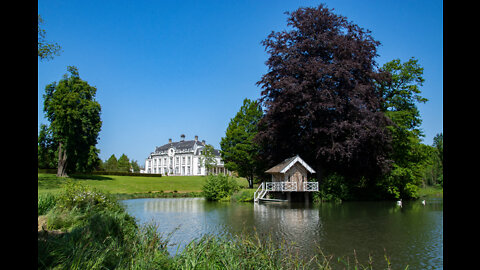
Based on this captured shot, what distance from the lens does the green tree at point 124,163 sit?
3059 inches

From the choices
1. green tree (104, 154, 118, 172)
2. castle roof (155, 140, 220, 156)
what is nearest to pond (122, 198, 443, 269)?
green tree (104, 154, 118, 172)

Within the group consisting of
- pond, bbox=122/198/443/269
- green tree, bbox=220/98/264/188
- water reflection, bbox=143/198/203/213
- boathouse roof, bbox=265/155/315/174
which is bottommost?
water reflection, bbox=143/198/203/213

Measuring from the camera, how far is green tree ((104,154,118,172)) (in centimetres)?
7314

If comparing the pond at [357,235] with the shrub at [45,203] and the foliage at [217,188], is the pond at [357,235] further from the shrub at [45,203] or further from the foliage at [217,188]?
the foliage at [217,188]

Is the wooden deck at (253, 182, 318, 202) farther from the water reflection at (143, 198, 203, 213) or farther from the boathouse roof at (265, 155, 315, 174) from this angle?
the water reflection at (143, 198, 203, 213)

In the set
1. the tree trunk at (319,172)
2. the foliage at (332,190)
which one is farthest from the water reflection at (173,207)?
Result: the tree trunk at (319,172)

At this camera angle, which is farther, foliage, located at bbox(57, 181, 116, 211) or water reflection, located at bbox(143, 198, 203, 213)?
water reflection, located at bbox(143, 198, 203, 213)

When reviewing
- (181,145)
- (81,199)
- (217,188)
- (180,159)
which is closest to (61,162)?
(217,188)

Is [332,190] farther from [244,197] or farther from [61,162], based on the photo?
[61,162]

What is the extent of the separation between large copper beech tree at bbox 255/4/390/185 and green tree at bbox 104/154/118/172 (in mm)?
53340
